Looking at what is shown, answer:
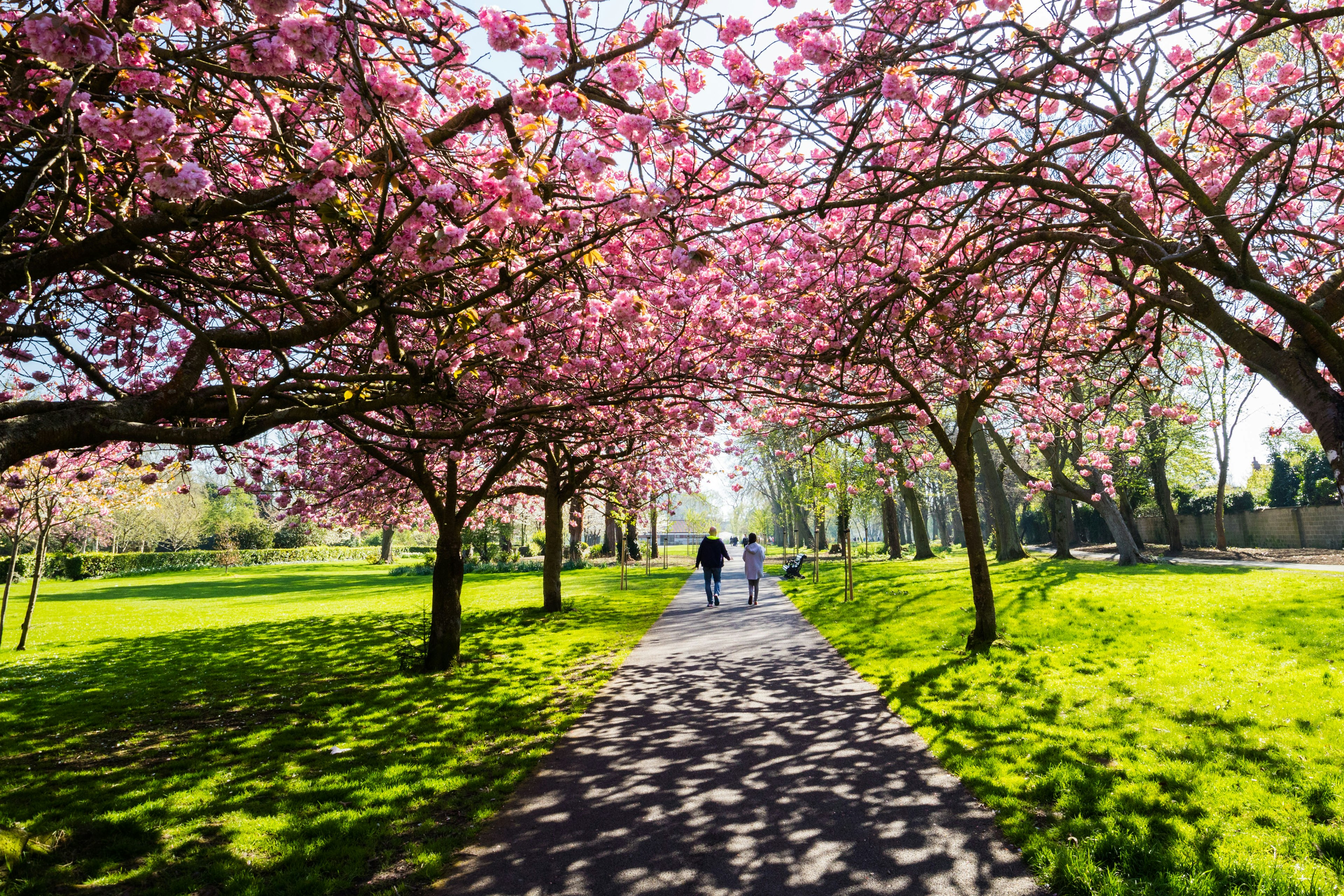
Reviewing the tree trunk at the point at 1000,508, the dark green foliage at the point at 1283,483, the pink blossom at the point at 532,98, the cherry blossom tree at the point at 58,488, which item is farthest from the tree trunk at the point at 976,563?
the dark green foliage at the point at 1283,483

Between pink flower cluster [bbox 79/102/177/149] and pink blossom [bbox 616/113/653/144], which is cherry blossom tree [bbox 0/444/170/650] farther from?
pink blossom [bbox 616/113/653/144]

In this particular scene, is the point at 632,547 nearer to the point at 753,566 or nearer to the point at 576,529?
the point at 576,529

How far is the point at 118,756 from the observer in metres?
5.98

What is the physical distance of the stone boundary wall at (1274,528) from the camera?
81.8 ft

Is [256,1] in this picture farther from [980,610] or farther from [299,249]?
[980,610]

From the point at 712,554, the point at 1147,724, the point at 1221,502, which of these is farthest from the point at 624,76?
the point at 1221,502

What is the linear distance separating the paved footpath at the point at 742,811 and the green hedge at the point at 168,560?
3031cm

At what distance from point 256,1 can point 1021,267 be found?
5.93 m

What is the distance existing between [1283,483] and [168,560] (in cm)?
6124

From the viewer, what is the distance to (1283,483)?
34.9 metres

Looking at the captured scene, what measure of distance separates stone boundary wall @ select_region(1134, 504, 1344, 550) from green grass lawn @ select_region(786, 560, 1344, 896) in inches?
669

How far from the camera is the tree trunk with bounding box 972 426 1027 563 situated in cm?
2352

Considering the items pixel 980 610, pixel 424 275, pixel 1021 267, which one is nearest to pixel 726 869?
pixel 424 275

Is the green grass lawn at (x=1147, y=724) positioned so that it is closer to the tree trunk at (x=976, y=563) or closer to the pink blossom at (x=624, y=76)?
the tree trunk at (x=976, y=563)
